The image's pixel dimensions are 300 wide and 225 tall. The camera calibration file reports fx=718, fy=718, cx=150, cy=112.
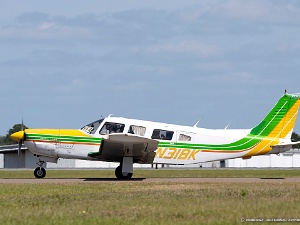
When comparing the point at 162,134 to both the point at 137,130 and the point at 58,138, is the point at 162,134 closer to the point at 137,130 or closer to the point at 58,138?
the point at 137,130

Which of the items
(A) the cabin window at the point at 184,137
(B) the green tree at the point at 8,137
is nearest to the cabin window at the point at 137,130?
(A) the cabin window at the point at 184,137

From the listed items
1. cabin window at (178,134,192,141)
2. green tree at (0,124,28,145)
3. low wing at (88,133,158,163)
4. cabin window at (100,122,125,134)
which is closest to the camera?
low wing at (88,133,158,163)

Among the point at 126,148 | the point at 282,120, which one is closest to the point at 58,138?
the point at 126,148

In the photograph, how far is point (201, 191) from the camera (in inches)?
816

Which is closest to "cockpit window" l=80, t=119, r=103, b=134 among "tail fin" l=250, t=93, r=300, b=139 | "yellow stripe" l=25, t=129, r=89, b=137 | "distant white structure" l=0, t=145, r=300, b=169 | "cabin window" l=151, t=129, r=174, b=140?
"yellow stripe" l=25, t=129, r=89, b=137

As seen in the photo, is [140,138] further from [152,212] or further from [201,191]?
[152,212]

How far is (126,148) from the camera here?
2827 cm

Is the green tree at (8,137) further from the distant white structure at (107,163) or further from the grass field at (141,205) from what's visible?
the grass field at (141,205)

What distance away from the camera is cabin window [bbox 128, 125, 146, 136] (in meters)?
28.2

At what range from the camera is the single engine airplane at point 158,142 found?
28395 mm

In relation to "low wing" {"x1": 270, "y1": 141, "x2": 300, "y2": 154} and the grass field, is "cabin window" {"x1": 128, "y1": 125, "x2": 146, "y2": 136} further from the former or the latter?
the grass field

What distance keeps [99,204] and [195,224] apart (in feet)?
12.9

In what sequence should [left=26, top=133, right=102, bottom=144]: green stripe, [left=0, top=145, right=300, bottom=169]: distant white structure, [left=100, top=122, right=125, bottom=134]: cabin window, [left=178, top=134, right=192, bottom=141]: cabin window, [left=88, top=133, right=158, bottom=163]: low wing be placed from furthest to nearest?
[left=0, top=145, right=300, bottom=169]: distant white structure, [left=178, top=134, right=192, bottom=141]: cabin window, [left=26, top=133, right=102, bottom=144]: green stripe, [left=100, top=122, right=125, bottom=134]: cabin window, [left=88, top=133, right=158, bottom=163]: low wing

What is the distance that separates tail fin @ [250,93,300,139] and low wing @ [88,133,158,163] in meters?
4.79
